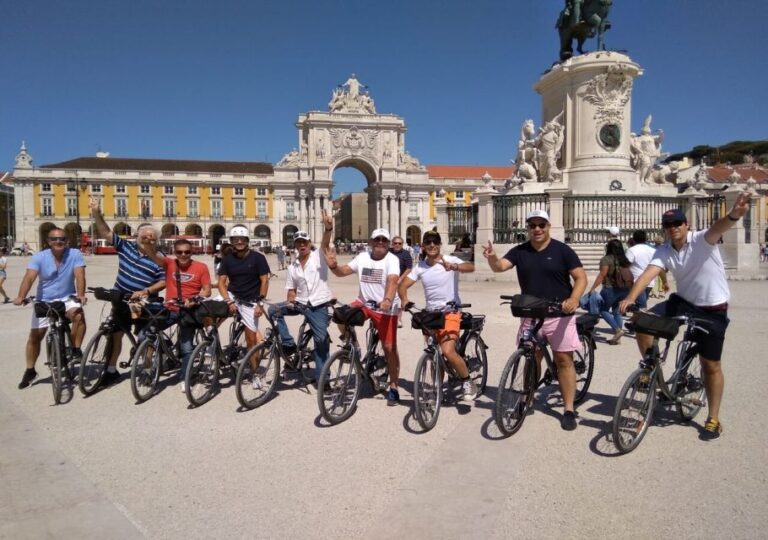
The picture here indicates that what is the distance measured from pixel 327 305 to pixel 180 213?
74.5m

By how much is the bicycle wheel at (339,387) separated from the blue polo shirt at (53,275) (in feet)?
9.61

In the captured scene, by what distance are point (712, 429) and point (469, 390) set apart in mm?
1989

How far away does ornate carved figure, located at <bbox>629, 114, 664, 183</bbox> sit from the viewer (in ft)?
60.0

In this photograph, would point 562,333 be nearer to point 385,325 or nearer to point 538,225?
point 538,225

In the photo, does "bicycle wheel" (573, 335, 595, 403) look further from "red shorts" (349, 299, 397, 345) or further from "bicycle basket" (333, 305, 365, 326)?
"bicycle basket" (333, 305, 365, 326)

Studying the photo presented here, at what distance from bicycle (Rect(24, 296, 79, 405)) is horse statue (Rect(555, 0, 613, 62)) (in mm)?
18581

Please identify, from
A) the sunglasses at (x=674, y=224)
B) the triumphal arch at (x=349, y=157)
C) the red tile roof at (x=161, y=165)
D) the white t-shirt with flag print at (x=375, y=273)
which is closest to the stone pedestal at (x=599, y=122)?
the white t-shirt with flag print at (x=375, y=273)

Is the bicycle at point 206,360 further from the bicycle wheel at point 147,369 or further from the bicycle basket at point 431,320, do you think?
the bicycle basket at point 431,320

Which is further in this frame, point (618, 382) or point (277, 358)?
point (618, 382)

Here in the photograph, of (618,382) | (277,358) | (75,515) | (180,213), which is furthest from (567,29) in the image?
(180,213)

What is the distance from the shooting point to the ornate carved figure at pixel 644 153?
720 inches

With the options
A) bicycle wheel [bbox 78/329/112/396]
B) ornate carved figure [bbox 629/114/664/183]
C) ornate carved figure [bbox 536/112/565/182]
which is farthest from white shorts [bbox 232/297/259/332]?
ornate carved figure [bbox 629/114/664/183]

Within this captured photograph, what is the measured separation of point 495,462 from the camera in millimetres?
3686

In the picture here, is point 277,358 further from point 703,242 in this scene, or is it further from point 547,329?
point 703,242
